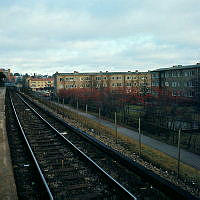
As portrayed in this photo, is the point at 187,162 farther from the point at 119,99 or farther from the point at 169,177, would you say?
the point at 119,99

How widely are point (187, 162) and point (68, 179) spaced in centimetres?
730

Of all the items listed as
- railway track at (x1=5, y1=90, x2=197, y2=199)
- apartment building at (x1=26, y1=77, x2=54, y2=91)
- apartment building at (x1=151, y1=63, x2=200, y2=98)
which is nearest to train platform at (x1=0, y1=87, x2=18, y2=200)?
railway track at (x1=5, y1=90, x2=197, y2=199)

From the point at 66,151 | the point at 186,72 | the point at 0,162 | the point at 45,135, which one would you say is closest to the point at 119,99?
the point at 45,135

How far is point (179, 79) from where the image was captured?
5056cm

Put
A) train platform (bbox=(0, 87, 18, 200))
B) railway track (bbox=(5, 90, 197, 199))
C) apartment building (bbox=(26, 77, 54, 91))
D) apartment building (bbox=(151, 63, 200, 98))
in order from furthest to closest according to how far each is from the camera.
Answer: apartment building (bbox=(26, 77, 54, 91)) → apartment building (bbox=(151, 63, 200, 98)) → railway track (bbox=(5, 90, 197, 199)) → train platform (bbox=(0, 87, 18, 200))

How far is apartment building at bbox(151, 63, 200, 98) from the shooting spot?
1740 inches

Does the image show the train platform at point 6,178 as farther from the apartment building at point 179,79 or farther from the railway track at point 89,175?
the apartment building at point 179,79

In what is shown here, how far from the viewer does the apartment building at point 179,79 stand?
1740 inches

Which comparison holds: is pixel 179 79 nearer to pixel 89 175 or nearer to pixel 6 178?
pixel 89 175

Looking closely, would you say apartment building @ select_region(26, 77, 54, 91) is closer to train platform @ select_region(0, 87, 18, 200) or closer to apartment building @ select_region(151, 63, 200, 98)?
apartment building @ select_region(151, 63, 200, 98)

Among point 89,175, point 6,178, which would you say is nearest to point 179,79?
point 89,175

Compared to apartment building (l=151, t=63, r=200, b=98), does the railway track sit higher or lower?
lower

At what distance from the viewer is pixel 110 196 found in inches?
245

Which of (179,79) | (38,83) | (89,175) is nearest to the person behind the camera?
(89,175)
